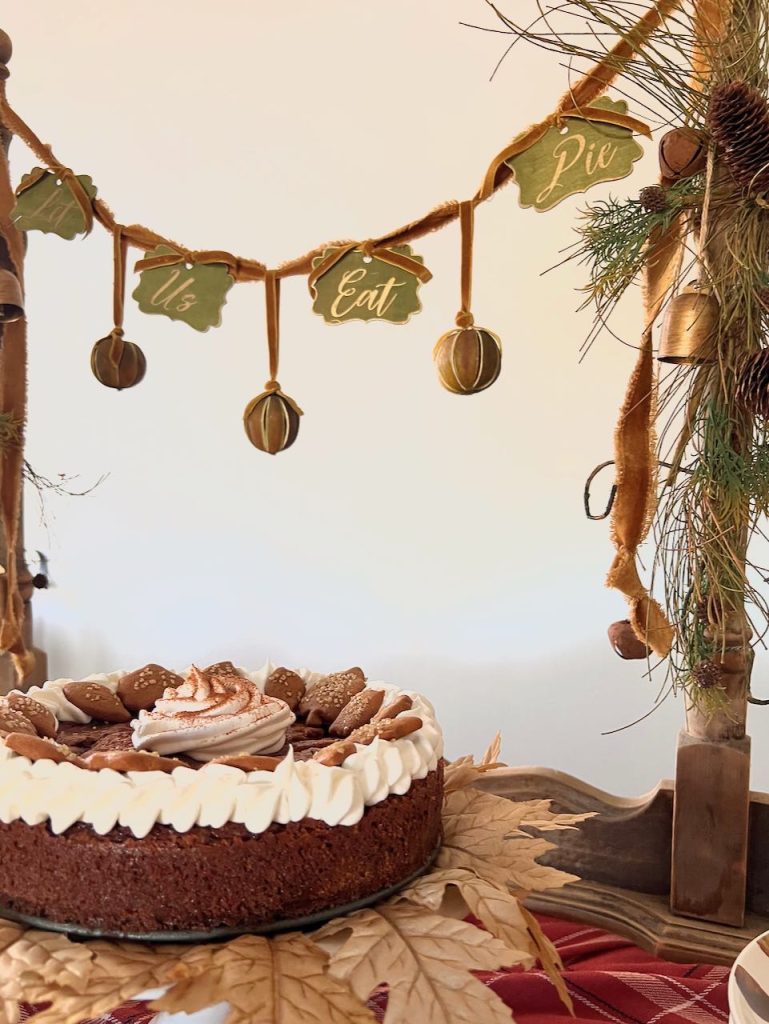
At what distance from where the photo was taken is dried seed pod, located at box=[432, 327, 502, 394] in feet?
2.83

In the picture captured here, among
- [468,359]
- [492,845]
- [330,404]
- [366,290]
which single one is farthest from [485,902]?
[330,404]

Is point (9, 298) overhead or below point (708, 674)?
overhead

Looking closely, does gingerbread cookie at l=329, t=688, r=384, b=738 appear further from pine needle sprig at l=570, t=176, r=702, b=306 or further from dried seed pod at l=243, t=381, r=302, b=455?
pine needle sprig at l=570, t=176, r=702, b=306

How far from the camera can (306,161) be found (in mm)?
1463

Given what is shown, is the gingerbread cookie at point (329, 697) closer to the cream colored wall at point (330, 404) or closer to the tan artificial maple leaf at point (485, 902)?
the tan artificial maple leaf at point (485, 902)

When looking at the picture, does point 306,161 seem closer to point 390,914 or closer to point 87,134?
point 87,134

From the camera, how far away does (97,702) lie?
2.98 feet

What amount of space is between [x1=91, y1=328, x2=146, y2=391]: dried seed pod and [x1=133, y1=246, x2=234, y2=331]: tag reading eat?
0.19ft

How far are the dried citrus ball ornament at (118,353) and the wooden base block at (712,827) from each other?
726 millimetres

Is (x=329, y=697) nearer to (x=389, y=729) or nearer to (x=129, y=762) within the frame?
(x=389, y=729)

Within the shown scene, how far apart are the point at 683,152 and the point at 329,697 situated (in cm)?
61

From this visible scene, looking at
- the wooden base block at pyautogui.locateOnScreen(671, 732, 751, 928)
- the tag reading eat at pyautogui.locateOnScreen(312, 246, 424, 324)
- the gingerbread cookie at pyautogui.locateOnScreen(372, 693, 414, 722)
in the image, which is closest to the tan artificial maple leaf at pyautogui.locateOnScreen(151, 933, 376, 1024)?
the gingerbread cookie at pyautogui.locateOnScreen(372, 693, 414, 722)

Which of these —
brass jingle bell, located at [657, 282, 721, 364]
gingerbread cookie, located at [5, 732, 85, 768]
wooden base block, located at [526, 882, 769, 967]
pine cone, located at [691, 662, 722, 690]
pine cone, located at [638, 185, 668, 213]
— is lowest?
wooden base block, located at [526, 882, 769, 967]

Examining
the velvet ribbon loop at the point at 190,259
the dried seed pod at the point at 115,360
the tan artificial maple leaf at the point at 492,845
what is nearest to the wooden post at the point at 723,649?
the tan artificial maple leaf at the point at 492,845
